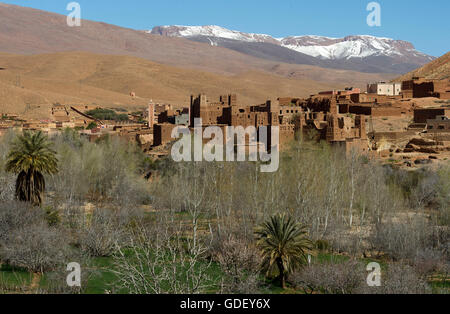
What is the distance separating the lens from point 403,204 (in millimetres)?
30703

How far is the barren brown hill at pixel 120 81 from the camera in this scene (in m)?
102

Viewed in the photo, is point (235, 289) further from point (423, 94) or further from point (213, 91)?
point (213, 91)

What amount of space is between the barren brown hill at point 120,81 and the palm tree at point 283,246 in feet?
222

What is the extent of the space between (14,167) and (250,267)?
1007 centimetres

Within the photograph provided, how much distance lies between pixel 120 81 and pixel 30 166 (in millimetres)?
106882

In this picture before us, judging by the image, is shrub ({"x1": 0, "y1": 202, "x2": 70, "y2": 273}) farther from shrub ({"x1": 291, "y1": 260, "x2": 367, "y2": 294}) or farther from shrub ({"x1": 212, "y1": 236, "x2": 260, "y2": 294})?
shrub ({"x1": 291, "y1": 260, "x2": 367, "y2": 294})

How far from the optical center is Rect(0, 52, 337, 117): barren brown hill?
102m

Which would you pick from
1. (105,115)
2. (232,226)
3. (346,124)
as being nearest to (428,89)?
(346,124)

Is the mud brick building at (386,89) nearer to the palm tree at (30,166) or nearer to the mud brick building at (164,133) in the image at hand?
the mud brick building at (164,133)

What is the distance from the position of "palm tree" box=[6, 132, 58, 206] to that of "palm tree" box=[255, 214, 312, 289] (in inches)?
366

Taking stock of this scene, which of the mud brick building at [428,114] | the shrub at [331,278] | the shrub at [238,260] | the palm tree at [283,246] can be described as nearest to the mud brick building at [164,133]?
the mud brick building at [428,114]

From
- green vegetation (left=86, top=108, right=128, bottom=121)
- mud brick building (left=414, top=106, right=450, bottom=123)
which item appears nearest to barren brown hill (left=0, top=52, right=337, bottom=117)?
green vegetation (left=86, top=108, right=128, bottom=121)

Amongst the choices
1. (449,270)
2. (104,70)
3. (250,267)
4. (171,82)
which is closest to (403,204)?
(449,270)

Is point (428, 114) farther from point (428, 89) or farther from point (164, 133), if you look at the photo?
point (164, 133)
